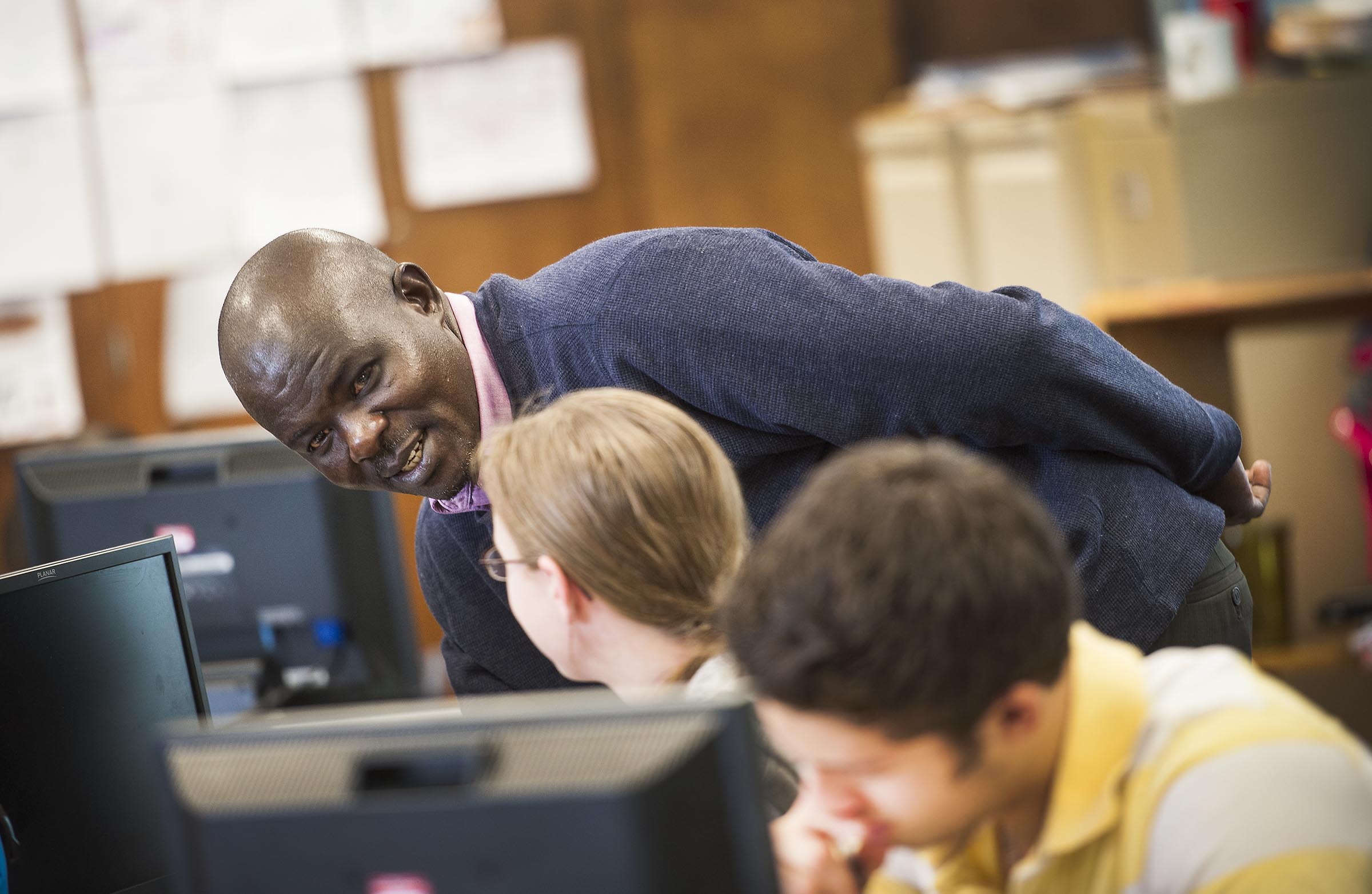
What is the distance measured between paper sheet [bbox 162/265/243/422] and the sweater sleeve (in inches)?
114

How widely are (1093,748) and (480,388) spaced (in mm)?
742

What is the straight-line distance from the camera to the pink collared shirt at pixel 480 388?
1393 mm

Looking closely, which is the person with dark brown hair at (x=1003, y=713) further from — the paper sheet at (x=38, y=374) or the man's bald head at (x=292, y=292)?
the paper sheet at (x=38, y=374)

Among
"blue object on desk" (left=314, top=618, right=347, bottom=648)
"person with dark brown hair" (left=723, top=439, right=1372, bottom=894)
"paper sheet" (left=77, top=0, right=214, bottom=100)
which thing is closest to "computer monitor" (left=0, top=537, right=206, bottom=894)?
"blue object on desk" (left=314, top=618, right=347, bottom=648)

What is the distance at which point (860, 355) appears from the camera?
1268mm

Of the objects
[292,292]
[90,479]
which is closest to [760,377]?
[292,292]

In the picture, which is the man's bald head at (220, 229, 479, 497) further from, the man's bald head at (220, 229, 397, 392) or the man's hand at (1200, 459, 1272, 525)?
the man's hand at (1200, 459, 1272, 525)

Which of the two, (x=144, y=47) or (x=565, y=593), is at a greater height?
(x=144, y=47)

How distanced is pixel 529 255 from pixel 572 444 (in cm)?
292

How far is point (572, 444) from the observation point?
1.06 metres

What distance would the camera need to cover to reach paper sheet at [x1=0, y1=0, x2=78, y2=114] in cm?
390

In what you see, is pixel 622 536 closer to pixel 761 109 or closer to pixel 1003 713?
pixel 1003 713

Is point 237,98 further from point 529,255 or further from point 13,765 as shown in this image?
point 13,765

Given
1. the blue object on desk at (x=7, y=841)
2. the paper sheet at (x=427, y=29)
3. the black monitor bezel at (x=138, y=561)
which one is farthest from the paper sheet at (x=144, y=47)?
the blue object on desk at (x=7, y=841)
